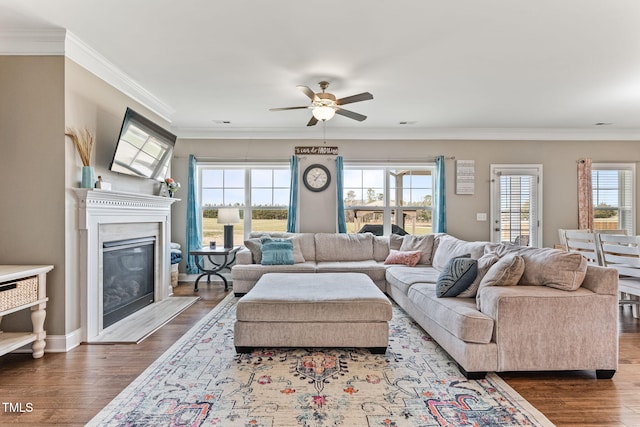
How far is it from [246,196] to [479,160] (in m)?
4.13

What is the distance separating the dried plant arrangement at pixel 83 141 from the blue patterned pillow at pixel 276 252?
96.5 inches

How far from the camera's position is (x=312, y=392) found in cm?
214

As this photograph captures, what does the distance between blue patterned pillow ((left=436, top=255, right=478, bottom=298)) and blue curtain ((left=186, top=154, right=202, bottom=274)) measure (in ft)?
13.7

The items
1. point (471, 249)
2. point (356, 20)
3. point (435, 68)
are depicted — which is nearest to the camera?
point (356, 20)

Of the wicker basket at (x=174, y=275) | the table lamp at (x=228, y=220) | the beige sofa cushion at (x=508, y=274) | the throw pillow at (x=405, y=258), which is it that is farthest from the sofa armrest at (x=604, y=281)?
the wicker basket at (x=174, y=275)

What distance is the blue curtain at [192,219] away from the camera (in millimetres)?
5602

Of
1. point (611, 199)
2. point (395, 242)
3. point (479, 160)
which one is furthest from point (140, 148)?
point (611, 199)

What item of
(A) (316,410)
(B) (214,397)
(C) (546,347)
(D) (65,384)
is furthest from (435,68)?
(D) (65,384)

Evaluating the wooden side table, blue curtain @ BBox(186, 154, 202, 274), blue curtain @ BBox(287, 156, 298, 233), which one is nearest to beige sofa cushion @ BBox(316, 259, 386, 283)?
blue curtain @ BBox(287, 156, 298, 233)

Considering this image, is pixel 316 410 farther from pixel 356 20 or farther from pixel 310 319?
pixel 356 20

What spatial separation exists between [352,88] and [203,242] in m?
3.73

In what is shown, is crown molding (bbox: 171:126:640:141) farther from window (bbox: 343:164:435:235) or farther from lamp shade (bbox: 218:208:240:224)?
lamp shade (bbox: 218:208:240:224)

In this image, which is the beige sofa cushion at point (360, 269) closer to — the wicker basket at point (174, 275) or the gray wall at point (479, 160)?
the gray wall at point (479, 160)

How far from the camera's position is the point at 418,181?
6031 mm
